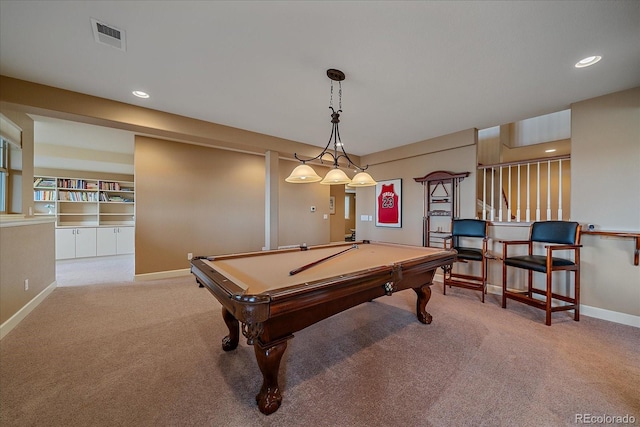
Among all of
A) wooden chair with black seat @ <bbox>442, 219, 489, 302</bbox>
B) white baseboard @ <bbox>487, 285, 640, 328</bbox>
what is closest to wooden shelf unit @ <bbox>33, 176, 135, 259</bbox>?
wooden chair with black seat @ <bbox>442, 219, 489, 302</bbox>

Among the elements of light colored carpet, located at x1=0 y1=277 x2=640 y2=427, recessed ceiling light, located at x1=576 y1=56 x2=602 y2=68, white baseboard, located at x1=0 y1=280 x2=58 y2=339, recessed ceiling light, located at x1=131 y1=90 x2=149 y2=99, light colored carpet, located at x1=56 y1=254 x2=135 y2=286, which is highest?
recessed ceiling light, located at x1=576 y1=56 x2=602 y2=68

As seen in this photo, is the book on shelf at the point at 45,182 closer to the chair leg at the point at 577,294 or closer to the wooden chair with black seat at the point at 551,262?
the wooden chair with black seat at the point at 551,262

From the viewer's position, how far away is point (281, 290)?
4.16ft

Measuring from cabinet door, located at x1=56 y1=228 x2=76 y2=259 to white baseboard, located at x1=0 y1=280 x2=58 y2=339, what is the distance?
279 cm

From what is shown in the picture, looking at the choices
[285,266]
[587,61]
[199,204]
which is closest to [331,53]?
[285,266]

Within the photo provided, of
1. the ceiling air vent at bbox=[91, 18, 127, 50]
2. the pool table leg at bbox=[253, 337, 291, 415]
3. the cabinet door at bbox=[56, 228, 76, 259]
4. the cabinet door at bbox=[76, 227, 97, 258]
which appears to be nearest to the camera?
the pool table leg at bbox=[253, 337, 291, 415]

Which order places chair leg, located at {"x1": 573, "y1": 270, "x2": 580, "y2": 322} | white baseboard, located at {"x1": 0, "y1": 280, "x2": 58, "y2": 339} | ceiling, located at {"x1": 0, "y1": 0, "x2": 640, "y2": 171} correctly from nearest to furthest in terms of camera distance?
ceiling, located at {"x1": 0, "y1": 0, "x2": 640, "y2": 171} < white baseboard, located at {"x1": 0, "y1": 280, "x2": 58, "y2": 339} < chair leg, located at {"x1": 573, "y1": 270, "x2": 580, "y2": 322}

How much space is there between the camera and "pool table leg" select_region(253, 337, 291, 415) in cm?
139

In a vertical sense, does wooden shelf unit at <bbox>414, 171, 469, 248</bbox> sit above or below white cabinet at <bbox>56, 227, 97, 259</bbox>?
above

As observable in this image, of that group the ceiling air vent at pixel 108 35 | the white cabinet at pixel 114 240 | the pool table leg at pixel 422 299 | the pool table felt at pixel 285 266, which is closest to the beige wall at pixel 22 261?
the ceiling air vent at pixel 108 35

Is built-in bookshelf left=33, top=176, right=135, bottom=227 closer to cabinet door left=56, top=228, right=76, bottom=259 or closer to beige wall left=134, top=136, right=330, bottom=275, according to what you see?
cabinet door left=56, top=228, right=76, bottom=259

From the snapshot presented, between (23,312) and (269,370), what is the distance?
3.26 metres

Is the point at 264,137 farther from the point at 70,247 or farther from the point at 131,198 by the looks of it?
the point at 70,247

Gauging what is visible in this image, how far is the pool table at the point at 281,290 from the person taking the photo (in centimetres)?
121
